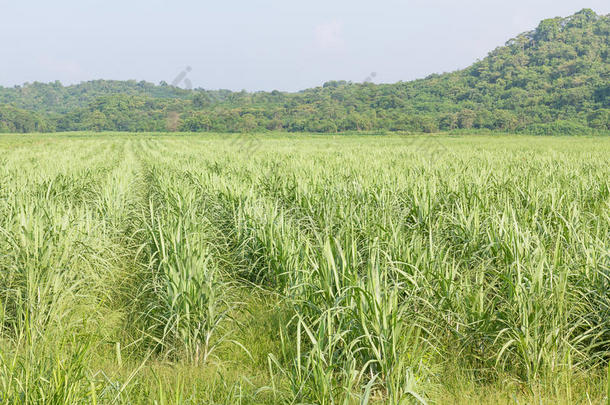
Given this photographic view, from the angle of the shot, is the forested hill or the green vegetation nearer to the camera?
the green vegetation

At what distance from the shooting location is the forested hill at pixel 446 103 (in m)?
75.3

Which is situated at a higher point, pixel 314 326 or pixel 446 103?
pixel 446 103

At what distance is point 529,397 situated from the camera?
7.75 ft

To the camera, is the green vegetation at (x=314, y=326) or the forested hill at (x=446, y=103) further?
the forested hill at (x=446, y=103)

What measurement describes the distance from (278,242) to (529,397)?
7.94 feet

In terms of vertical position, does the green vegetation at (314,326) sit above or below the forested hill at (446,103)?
below

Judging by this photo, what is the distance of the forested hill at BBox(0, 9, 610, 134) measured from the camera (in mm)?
75312

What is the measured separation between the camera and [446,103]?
319ft

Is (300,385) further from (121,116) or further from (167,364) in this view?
(121,116)

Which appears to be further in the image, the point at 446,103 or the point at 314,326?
the point at 446,103

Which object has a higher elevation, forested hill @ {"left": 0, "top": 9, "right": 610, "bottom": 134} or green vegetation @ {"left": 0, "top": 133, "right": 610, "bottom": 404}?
forested hill @ {"left": 0, "top": 9, "right": 610, "bottom": 134}

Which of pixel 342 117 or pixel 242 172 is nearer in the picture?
pixel 242 172

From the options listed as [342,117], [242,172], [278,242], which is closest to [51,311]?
[278,242]

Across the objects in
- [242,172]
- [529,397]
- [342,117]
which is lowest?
[529,397]
